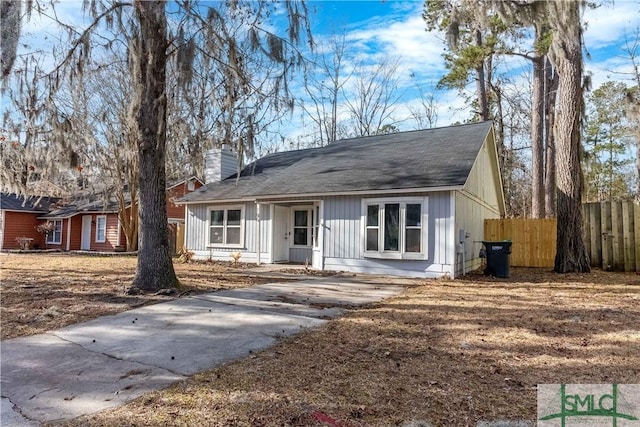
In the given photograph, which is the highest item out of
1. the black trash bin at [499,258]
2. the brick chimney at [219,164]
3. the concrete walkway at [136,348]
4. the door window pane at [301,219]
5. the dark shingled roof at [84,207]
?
the brick chimney at [219,164]

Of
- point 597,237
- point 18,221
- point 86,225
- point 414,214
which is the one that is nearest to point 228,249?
point 414,214

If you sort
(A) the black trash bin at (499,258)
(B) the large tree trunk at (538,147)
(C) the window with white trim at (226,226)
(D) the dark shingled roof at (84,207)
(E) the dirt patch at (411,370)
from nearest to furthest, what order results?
(E) the dirt patch at (411,370) → (A) the black trash bin at (499,258) → (C) the window with white trim at (226,226) → (B) the large tree trunk at (538,147) → (D) the dark shingled roof at (84,207)

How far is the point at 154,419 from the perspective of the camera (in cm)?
281

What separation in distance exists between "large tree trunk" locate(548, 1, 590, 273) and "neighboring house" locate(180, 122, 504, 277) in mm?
2198

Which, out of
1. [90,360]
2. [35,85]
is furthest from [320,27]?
[90,360]

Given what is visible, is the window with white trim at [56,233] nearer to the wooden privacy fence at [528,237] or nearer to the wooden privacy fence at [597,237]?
the wooden privacy fence at [528,237]

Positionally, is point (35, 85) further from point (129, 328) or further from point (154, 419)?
point (154, 419)

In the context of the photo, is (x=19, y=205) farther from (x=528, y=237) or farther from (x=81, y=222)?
(x=528, y=237)

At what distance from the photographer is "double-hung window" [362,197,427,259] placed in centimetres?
1025

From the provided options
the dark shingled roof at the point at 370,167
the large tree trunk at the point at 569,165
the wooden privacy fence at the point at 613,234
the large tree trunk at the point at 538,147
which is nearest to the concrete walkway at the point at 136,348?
the dark shingled roof at the point at 370,167

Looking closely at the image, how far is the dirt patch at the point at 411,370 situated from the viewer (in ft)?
9.32

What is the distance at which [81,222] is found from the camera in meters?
25.0

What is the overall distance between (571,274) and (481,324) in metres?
7.06

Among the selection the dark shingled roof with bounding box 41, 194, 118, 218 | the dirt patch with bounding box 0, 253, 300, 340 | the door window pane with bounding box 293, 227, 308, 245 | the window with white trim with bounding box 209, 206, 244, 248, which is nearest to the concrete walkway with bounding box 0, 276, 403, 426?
the dirt patch with bounding box 0, 253, 300, 340
